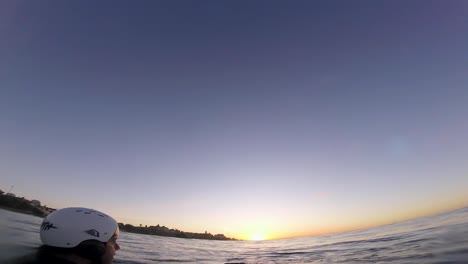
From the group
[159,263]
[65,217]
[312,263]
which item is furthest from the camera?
[312,263]

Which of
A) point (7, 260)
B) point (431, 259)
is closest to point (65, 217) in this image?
point (7, 260)

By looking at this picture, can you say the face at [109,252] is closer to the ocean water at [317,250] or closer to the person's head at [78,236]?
the person's head at [78,236]

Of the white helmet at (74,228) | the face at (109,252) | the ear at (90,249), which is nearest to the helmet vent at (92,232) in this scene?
the white helmet at (74,228)

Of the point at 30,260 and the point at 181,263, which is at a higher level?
the point at 30,260

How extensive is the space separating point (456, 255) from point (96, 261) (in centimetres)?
961

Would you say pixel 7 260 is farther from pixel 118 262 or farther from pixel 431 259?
pixel 431 259

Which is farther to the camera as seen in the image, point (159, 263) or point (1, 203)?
point (1, 203)

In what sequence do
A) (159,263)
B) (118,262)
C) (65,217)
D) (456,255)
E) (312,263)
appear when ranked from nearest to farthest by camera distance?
(65,217), (456,255), (118,262), (159,263), (312,263)

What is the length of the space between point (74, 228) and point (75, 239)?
227mm

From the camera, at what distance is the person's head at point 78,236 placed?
5422 mm

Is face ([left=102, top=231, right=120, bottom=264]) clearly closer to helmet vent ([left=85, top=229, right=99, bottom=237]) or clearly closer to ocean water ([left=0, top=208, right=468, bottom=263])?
helmet vent ([left=85, top=229, right=99, bottom=237])

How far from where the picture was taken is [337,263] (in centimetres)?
1130

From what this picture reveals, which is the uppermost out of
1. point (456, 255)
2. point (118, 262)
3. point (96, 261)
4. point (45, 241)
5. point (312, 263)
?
point (45, 241)

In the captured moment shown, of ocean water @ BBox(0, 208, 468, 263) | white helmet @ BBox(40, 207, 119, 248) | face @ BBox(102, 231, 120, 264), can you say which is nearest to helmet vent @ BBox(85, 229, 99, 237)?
white helmet @ BBox(40, 207, 119, 248)
